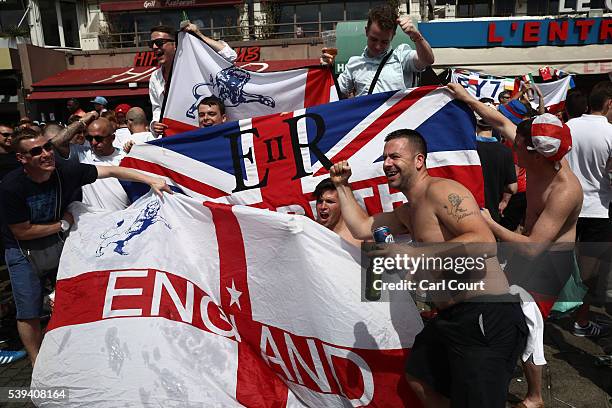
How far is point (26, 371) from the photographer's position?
12.2 ft

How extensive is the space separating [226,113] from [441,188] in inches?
108

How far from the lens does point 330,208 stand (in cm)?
322

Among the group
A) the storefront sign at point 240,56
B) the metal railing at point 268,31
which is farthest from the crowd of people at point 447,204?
the metal railing at point 268,31

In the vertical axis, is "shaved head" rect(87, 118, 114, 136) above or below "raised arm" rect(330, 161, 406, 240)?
above

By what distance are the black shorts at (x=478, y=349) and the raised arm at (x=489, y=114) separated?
127 centimetres

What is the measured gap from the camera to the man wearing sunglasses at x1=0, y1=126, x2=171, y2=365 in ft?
10.7

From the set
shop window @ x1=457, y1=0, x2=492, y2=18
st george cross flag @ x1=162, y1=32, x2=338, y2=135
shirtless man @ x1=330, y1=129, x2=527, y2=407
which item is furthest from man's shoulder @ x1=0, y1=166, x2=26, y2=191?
shop window @ x1=457, y1=0, x2=492, y2=18

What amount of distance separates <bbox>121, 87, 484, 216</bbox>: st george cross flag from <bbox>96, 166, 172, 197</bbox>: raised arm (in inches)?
7.3

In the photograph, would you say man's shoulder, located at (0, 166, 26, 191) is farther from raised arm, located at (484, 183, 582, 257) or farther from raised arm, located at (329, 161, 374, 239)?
raised arm, located at (484, 183, 582, 257)

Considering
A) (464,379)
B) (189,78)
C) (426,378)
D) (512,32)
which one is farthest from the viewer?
(512,32)

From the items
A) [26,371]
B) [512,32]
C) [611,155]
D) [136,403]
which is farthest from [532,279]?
[512,32]

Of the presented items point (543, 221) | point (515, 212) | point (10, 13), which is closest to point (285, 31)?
point (10, 13)

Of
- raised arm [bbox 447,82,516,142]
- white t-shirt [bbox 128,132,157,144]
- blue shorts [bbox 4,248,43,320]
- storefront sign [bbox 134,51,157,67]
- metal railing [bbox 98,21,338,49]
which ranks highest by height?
metal railing [bbox 98,21,338,49]

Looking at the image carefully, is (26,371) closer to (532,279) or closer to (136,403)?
(136,403)
